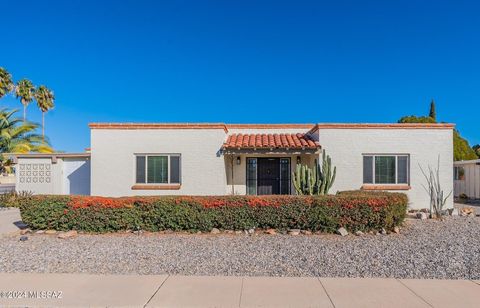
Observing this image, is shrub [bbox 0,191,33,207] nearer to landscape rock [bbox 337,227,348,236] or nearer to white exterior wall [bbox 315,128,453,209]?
landscape rock [bbox 337,227,348,236]

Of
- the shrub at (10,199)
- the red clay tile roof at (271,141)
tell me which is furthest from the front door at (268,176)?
the shrub at (10,199)

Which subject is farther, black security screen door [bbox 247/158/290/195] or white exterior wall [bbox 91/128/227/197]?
black security screen door [bbox 247/158/290/195]

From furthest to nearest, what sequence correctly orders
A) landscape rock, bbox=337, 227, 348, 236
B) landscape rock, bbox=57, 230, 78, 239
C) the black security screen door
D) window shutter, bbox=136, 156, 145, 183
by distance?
the black security screen door, window shutter, bbox=136, 156, 145, 183, landscape rock, bbox=337, 227, 348, 236, landscape rock, bbox=57, 230, 78, 239

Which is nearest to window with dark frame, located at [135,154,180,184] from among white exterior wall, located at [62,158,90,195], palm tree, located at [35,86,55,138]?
white exterior wall, located at [62,158,90,195]

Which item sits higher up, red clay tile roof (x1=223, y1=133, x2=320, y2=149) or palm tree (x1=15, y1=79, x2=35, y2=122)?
palm tree (x1=15, y1=79, x2=35, y2=122)

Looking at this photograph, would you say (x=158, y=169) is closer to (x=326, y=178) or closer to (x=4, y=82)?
(x=326, y=178)

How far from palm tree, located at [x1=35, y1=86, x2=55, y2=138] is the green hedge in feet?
133

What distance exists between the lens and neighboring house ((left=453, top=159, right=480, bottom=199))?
2062cm

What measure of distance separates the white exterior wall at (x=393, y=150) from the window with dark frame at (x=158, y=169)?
677 cm

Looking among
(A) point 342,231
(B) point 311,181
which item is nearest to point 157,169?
(B) point 311,181

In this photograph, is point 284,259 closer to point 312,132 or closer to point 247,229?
point 247,229

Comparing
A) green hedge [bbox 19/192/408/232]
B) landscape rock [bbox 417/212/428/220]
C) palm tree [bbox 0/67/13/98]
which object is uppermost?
palm tree [bbox 0/67/13/98]

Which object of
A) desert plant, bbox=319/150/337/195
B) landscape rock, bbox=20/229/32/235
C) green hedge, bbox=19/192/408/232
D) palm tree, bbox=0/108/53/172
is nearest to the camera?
green hedge, bbox=19/192/408/232

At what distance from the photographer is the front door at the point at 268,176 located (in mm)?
16047
